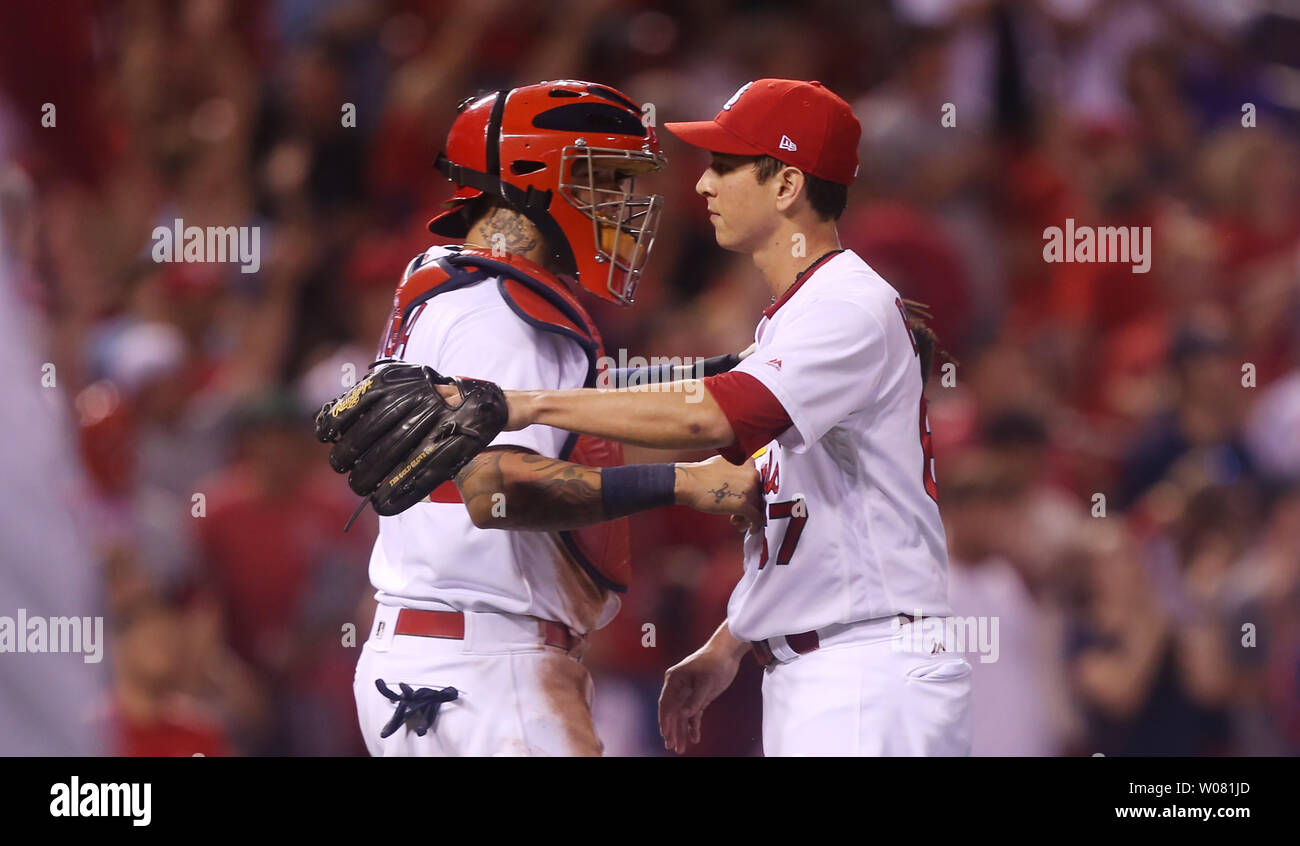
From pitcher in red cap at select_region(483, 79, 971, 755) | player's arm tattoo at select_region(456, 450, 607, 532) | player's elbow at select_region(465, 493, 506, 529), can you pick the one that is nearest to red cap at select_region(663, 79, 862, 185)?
pitcher in red cap at select_region(483, 79, 971, 755)

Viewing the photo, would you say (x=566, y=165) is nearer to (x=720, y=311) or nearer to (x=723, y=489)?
(x=723, y=489)

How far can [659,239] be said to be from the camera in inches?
270

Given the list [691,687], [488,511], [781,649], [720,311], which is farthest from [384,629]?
[720,311]

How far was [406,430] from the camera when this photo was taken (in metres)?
3.00

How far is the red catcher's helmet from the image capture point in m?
3.62

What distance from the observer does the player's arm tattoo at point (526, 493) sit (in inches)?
124

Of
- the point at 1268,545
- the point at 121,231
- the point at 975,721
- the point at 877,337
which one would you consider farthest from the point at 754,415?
the point at 121,231

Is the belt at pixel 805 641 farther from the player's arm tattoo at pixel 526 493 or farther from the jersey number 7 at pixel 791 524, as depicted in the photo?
the player's arm tattoo at pixel 526 493

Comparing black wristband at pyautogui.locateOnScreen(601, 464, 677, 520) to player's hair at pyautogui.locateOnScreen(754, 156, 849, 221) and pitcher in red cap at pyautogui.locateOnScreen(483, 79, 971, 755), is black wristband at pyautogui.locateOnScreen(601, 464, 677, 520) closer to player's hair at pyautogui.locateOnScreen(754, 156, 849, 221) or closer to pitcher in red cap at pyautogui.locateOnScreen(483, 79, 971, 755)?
pitcher in red cap at pyautogui.locateOnScreen(483, 79, 971, 755)

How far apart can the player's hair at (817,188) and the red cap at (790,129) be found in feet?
0.08

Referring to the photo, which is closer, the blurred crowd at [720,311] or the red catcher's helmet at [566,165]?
the red catcher's helmet at [566,165]

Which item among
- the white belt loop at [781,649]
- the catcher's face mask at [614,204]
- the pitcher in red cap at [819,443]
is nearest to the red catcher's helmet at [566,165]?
the catcher's face mask at [614,204]

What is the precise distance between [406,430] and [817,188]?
3.65ft

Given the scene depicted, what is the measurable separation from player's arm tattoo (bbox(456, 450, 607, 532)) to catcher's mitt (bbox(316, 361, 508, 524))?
0.51 feet
